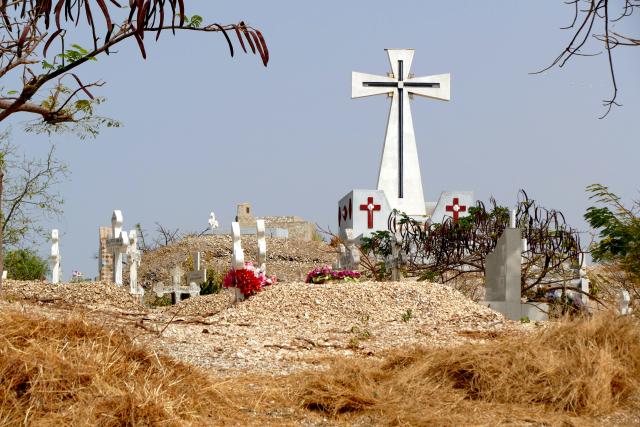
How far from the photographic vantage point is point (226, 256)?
26625mm

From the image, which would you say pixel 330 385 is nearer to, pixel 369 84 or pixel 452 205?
pixel 452 205

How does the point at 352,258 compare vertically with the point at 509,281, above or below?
above

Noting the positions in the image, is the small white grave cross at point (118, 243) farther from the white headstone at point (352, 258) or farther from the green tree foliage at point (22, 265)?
the green tree foliage at point (22, 265)

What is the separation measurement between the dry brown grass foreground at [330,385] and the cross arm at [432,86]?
69.9 feet

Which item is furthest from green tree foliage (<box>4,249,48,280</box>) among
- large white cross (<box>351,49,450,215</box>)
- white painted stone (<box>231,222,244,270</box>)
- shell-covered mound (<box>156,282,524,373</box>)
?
large white cross (<box>351,49,450,215</box>)

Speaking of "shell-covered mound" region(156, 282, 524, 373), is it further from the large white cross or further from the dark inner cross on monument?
the dark inner cross on monument

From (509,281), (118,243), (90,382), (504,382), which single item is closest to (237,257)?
(118,243)

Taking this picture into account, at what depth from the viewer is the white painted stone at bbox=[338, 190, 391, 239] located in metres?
24.8

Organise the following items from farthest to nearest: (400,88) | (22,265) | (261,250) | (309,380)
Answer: (400,88)
(22,265)
(261,250)
(309,380)

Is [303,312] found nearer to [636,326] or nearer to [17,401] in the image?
[636,326]

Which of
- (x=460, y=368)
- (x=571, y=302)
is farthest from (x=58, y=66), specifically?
(x=571, y=302)

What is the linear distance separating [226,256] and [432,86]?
28.4ft

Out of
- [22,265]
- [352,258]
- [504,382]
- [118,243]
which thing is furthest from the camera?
[22,265]

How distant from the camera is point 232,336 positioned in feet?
29.8
